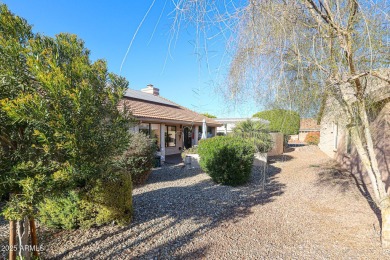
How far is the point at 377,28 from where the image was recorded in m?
2.72

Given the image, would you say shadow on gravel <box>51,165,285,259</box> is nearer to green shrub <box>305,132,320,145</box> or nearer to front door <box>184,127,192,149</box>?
front door <box>184,127,192,149</box>

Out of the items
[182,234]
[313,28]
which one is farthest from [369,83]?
[182,234]

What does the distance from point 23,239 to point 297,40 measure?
4379mm

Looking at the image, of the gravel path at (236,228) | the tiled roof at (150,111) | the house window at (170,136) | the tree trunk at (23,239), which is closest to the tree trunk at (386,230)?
the gravel path at (236,228)

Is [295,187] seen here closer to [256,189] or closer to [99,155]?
[256,189]

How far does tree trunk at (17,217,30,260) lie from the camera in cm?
285

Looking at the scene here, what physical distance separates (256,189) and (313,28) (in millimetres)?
5731

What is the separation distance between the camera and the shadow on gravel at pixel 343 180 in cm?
663

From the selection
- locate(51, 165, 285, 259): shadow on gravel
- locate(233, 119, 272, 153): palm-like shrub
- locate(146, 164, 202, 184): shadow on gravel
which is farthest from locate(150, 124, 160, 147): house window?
locate(51, 165, 285, 259): shadow on gravel

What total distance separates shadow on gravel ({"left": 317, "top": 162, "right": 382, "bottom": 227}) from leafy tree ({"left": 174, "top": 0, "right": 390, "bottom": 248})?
4186 millimetres

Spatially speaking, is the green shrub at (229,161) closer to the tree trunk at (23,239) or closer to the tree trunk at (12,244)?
the tree trunk at (23,239)

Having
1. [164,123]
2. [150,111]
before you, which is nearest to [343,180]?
[164,123]

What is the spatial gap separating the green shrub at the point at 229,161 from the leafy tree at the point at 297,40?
14.5 feet

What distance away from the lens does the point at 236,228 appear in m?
4.45
